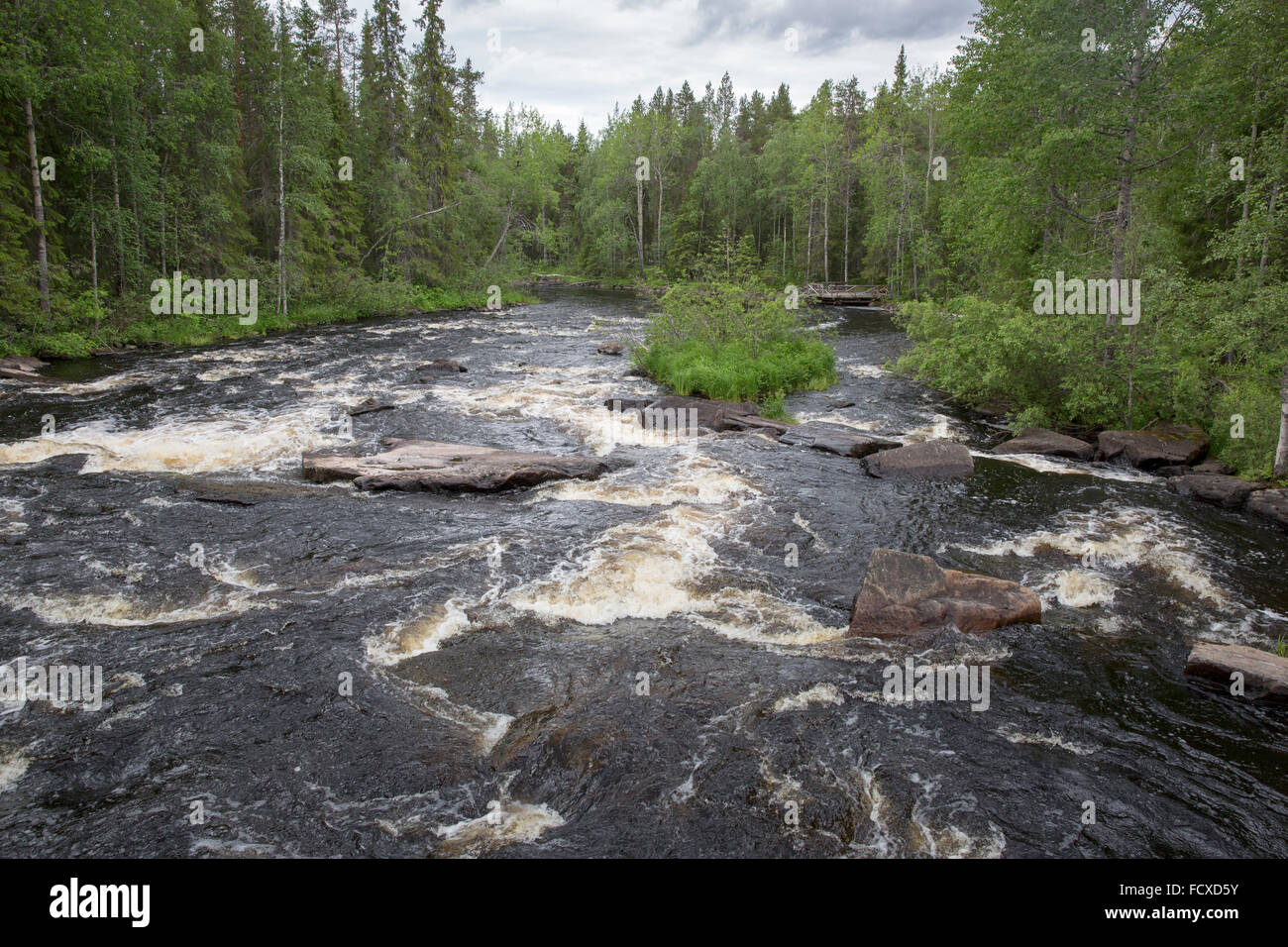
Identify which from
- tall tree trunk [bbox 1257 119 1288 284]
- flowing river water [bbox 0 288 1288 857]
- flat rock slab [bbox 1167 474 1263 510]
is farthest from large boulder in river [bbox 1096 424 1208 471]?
tall tree trunk [bbox 1257 119 1288 284]

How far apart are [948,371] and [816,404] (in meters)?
3.81

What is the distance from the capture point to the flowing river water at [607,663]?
228 inches

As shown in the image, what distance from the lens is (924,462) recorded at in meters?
15.3

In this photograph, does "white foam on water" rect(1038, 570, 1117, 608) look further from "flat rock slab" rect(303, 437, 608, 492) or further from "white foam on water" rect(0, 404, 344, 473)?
"white foam on water" rect(0, 404, 344, 473)

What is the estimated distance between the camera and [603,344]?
30.8 m

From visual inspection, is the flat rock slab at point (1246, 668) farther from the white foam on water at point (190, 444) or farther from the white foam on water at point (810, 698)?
the white foam on water at point (190, 444)

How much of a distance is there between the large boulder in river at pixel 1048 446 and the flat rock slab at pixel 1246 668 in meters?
9.13

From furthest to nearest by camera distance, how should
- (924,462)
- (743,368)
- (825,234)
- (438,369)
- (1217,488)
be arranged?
(825,234), (438,369), (743,368), (924,462), (1217,488)

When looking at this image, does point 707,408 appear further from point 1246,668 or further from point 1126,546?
point 1246,668

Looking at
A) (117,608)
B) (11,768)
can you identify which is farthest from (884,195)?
(11,768)

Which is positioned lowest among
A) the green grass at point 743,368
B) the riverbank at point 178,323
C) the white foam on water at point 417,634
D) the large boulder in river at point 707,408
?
the white foam on water at point 417,634

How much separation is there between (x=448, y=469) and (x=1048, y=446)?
546 inches

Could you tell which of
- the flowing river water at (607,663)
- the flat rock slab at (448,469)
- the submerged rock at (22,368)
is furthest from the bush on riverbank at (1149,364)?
the submerged rock at (22,368)
